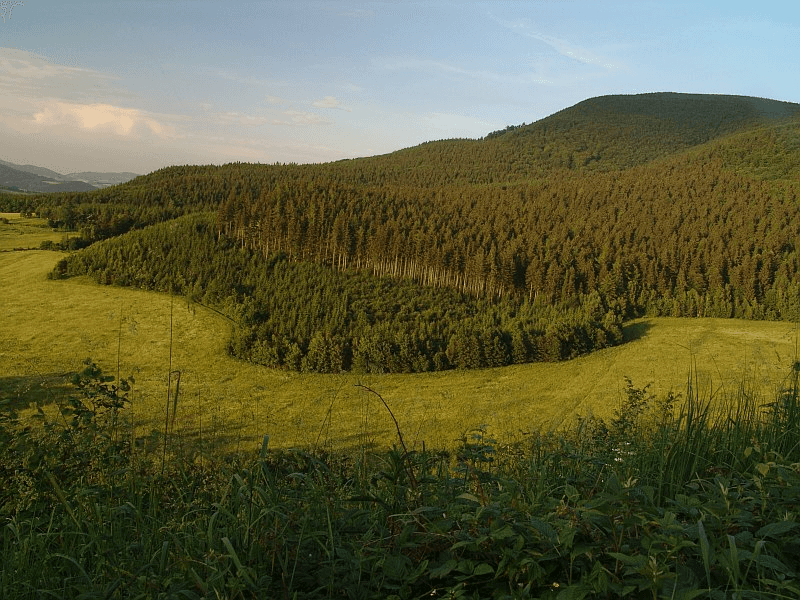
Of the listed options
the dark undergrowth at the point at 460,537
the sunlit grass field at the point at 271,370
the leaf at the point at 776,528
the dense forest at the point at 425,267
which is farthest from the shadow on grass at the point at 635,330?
the leaf at the point at 776,528

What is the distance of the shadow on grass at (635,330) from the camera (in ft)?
250

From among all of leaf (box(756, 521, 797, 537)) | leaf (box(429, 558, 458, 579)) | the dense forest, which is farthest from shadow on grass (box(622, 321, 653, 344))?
leaf (box(429, 558, 458, 579))

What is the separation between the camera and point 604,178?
6629 inches

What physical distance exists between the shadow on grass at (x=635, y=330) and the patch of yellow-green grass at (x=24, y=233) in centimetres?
9508

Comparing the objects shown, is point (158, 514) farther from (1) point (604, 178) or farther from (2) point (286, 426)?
(1) point (604, 178)

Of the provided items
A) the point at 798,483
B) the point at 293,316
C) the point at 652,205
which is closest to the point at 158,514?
the point at 798,483

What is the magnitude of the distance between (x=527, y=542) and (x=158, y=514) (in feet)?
8.96

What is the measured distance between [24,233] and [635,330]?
108258 millimetres

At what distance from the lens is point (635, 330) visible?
79125mm

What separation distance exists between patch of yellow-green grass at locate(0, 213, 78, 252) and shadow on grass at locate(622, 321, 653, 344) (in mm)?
95084

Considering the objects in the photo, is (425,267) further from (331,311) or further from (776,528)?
(776,528)

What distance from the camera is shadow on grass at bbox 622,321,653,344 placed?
76188mm

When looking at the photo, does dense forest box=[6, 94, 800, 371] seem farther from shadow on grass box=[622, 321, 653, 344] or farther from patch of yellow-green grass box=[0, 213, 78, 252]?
patch of yellow-green grass box=[0, 213, 78, 252]

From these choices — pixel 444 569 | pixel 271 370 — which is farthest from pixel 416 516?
pixel 271 370
